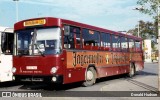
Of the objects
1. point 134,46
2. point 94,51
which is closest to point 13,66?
point 94,51

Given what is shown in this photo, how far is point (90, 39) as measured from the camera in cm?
1702

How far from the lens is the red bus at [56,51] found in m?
14.0

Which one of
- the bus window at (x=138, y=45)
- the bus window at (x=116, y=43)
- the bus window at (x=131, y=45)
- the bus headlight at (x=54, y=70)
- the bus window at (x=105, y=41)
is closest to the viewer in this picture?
the bus headlight at (x=54, y=70)

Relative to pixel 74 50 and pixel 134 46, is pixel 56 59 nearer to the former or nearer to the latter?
pixel 74 50

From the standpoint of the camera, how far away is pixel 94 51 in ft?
57.1

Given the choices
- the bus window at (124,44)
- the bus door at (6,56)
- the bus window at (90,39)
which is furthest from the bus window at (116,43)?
the bus door at (6,56)

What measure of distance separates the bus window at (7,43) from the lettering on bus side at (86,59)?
3.32m

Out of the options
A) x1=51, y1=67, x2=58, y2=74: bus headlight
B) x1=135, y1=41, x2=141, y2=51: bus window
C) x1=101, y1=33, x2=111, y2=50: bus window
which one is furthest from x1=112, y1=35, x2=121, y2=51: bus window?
x1=51, y1=67, x2=58, y2=74: bus headlight

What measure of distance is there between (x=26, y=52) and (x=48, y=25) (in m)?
1.59

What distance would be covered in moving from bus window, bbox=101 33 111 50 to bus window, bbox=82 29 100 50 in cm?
67

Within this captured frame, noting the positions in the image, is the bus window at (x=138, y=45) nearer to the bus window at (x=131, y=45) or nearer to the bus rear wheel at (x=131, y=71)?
the bus window at (x=131, y=45)

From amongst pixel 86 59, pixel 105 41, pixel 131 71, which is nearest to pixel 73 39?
pixel 86 59

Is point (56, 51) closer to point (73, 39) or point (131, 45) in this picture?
point (73, 39)

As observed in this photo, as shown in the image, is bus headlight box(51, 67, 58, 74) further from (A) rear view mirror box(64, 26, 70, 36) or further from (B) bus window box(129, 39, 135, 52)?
(B) bus window box(129, 39, 135, 52)
